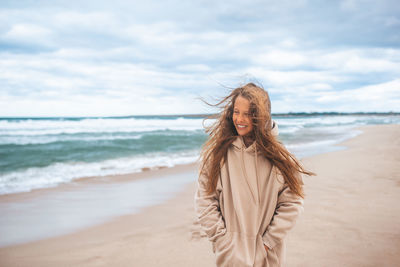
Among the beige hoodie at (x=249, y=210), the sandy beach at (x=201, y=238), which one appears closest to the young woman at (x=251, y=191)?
the beige hoodie at (x=249, y=210)

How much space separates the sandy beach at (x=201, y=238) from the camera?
3223mm

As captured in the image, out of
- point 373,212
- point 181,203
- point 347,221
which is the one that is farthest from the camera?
→ point 181,203

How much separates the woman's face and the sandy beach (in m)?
1.89

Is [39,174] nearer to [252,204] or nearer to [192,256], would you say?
[192,256]

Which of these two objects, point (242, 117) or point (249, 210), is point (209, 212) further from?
point (242, 117)

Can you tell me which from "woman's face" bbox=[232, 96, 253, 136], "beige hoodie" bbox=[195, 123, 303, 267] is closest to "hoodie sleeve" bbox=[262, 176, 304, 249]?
"beige hoodie" bbox=[195, 123, 303, 267]

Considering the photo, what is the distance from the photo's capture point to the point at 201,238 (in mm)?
3750

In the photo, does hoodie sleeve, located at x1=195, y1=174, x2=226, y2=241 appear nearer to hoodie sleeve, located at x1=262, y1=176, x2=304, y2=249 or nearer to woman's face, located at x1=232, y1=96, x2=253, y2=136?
hoodie sleeve, located at x1=262, y1=176, x2=304, y2=249

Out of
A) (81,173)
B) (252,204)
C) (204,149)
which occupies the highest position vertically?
(204,149)

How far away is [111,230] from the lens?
4.25m

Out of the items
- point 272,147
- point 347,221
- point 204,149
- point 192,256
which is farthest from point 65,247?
point 347,221

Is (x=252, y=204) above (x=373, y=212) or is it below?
above

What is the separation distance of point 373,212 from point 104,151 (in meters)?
11.1

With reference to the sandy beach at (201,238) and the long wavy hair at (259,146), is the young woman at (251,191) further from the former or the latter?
the sandy beach at (201,238)
